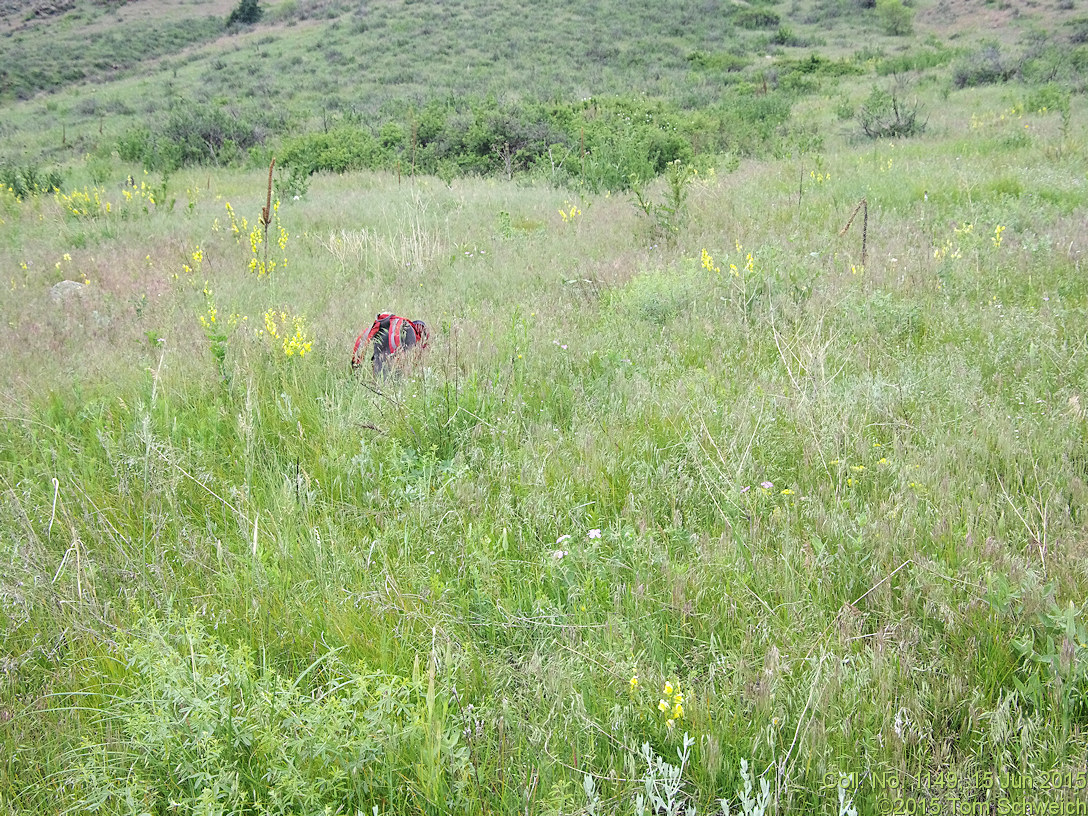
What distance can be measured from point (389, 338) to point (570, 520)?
1.90m

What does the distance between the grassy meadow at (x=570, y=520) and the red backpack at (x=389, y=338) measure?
129 millimetres

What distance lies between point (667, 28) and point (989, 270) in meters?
32.3

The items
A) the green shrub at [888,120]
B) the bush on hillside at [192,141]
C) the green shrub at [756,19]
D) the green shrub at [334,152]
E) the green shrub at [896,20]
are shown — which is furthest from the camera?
the green shrub at [756,19]

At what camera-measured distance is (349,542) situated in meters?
2.50

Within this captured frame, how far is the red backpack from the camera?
12.8ft

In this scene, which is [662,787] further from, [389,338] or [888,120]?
[888,120]

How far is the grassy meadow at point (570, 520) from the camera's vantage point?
5.22ft

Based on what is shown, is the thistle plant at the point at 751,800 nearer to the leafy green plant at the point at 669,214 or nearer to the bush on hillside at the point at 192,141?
the leafy green plant at the point at 669,214

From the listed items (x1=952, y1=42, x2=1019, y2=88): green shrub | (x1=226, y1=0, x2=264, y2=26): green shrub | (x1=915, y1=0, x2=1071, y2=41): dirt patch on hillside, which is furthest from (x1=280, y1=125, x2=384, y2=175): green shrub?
(x1=226, y1=0, x2=264, y2=26): green shrub

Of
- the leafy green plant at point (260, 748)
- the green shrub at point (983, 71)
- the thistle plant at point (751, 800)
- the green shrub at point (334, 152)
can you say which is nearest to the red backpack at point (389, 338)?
the leafy green plant at point (260, 748)

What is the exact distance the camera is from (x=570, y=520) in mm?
2553

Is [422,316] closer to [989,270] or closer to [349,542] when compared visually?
[349,542]

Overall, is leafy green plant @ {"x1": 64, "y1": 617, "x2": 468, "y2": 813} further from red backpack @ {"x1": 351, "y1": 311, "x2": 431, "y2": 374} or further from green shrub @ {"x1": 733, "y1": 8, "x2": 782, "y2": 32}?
green shrub @ {"x1": 733, "y1": 8, "x2": 782, "y2": 32}

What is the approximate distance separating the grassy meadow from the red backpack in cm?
13
